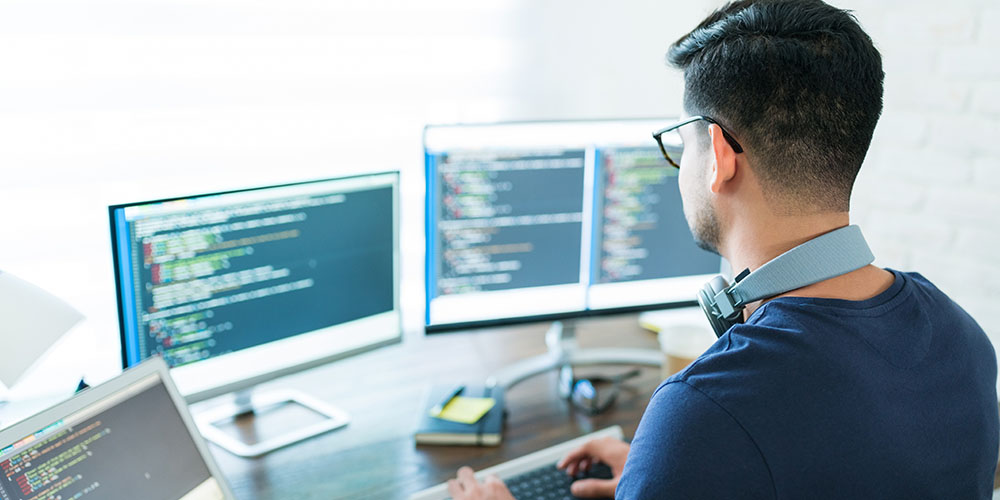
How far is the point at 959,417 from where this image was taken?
837 mm

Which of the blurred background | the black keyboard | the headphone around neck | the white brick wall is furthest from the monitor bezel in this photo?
the white brick wall

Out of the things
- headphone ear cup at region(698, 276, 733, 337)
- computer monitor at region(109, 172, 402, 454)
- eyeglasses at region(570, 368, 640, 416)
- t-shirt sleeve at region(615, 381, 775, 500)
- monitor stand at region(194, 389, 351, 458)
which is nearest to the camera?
t-shirt sleeve at region(615, 381, 775, 500)

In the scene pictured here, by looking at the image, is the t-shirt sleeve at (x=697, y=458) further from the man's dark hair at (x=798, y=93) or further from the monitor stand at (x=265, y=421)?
the monitor stand at (x=265, y=421)

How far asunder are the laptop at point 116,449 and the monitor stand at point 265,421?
0.25m

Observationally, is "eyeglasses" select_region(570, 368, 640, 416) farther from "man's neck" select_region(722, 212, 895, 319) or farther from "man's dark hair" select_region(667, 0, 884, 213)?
"man's dark hair" select_region(667, 0, 884, 213)

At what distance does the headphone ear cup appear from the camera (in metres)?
1.03

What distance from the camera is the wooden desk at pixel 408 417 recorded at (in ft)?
3.83

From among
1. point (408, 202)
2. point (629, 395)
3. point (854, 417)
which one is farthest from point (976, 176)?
point (408, 202)

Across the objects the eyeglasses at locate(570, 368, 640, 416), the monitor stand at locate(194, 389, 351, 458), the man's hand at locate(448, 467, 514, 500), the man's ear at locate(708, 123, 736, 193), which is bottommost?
the man's hand at locate(448, 467, 514, 500)

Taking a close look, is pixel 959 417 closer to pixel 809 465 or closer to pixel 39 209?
pixel 809 465

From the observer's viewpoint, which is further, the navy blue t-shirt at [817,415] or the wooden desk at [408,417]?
the wooden desk at [408,417]

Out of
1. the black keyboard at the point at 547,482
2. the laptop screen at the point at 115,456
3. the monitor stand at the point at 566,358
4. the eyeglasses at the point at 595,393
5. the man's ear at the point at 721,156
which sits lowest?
the black keyboard at the point at 547,482

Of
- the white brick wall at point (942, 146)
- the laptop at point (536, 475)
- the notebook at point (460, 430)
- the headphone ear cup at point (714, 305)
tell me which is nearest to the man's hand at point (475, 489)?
the laptop at point (536, 475)

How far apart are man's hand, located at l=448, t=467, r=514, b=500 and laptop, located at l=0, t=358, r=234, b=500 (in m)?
0.31
